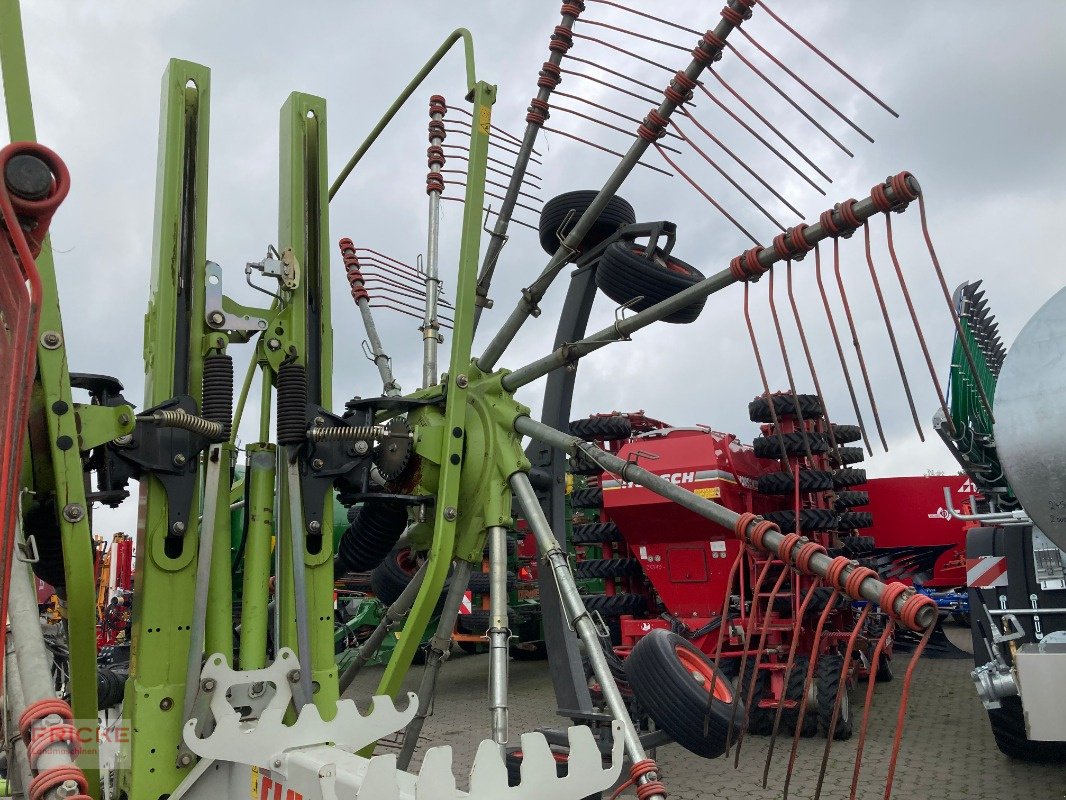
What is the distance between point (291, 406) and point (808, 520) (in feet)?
17.4

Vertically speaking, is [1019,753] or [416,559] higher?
[416,559]

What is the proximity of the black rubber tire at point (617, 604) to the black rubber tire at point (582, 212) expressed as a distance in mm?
4297

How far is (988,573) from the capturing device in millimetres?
5391

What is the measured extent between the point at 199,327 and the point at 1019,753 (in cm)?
551

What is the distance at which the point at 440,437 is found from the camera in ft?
14.2

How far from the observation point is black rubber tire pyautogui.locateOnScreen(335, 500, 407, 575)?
464cm

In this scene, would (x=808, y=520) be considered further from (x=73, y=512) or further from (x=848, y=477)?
(x=73, y=512)

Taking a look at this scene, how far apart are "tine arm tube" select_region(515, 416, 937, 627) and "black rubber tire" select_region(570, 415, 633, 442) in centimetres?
458

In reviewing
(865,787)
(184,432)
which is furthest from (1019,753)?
(184,432)

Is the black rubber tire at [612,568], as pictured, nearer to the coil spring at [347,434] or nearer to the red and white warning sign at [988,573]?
the red and white warning sign at [988,573]

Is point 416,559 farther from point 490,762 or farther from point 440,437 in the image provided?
point 490,762

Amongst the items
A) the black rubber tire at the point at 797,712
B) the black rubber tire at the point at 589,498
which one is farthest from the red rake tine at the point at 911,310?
the black rubber tire at the point at 589,498

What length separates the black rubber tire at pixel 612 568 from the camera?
8.64 metres

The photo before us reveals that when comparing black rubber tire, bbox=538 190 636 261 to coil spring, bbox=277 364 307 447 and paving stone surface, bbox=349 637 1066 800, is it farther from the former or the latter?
paving stone surface, bbox=349 637 1066 800
